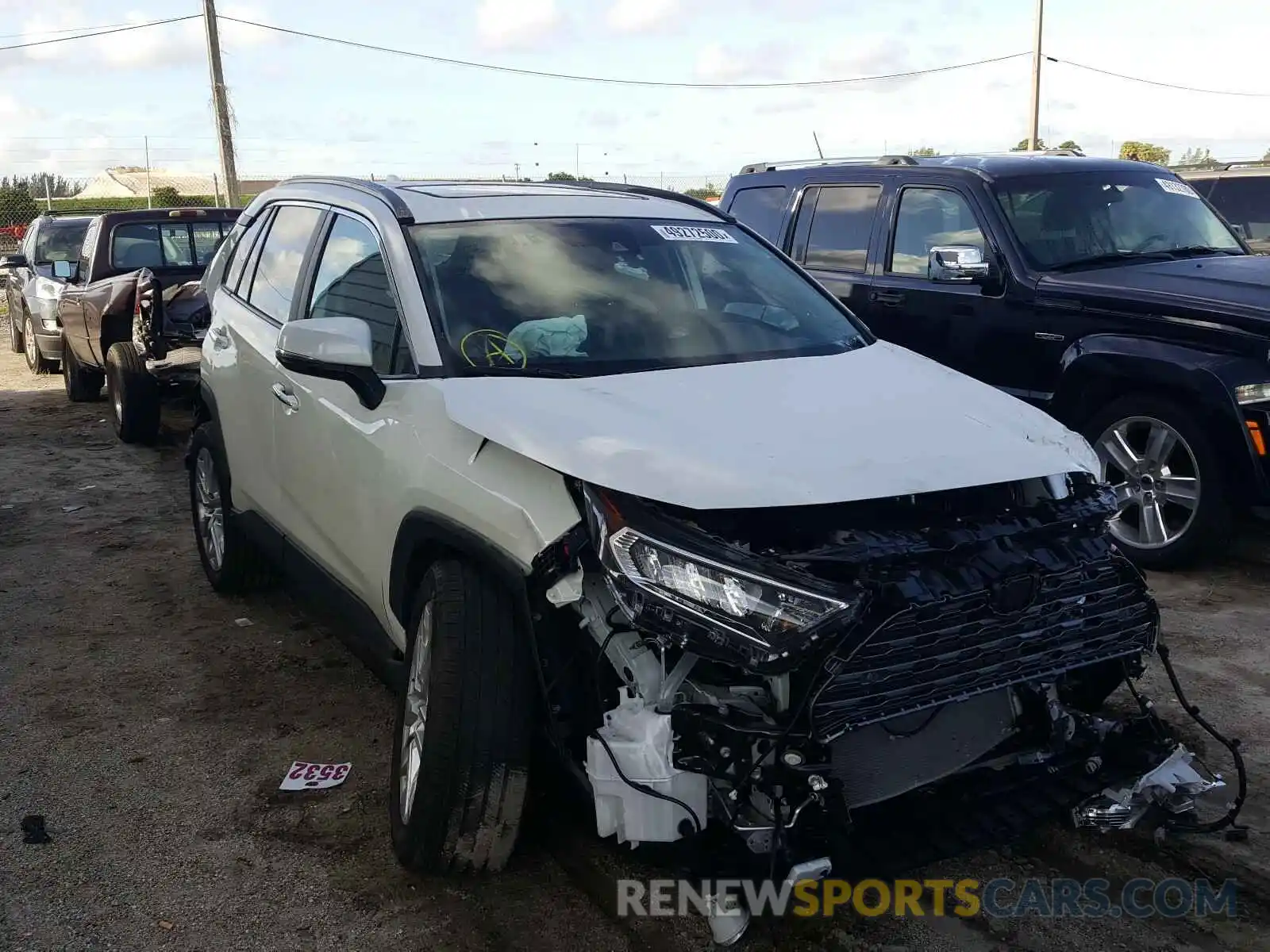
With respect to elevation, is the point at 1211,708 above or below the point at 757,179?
below

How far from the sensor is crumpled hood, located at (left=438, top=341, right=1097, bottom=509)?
2.70 metres

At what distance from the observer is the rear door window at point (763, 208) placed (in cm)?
775

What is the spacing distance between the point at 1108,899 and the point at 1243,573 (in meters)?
3.31

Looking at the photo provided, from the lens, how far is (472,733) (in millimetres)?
2873

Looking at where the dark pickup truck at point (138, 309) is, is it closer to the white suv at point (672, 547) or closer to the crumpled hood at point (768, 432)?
the white suv at point (672, 547)

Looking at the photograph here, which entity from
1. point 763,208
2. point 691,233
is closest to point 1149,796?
point 691,233

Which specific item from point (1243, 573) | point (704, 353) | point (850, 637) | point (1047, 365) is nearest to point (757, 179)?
point (1047, 365)

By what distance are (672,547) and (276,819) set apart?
178 centimetres

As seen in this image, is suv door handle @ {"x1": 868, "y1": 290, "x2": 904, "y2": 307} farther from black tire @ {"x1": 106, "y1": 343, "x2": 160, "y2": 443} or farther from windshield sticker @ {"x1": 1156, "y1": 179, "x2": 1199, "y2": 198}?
black tire @ {"x1": 106, "y1": 343, "x2": 160, "y2": 443}

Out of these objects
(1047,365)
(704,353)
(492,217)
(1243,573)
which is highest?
(492,217)

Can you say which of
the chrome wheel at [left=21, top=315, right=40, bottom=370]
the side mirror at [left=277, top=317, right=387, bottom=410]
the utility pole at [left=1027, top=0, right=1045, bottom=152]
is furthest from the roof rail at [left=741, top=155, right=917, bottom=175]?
the utility pole at [left=1027, top=0, right=1045, bottom=152]

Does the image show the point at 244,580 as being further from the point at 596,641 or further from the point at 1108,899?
the point at 1108,899

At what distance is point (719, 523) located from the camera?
8.90ft

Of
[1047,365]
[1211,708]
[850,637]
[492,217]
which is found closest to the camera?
[850,637]
